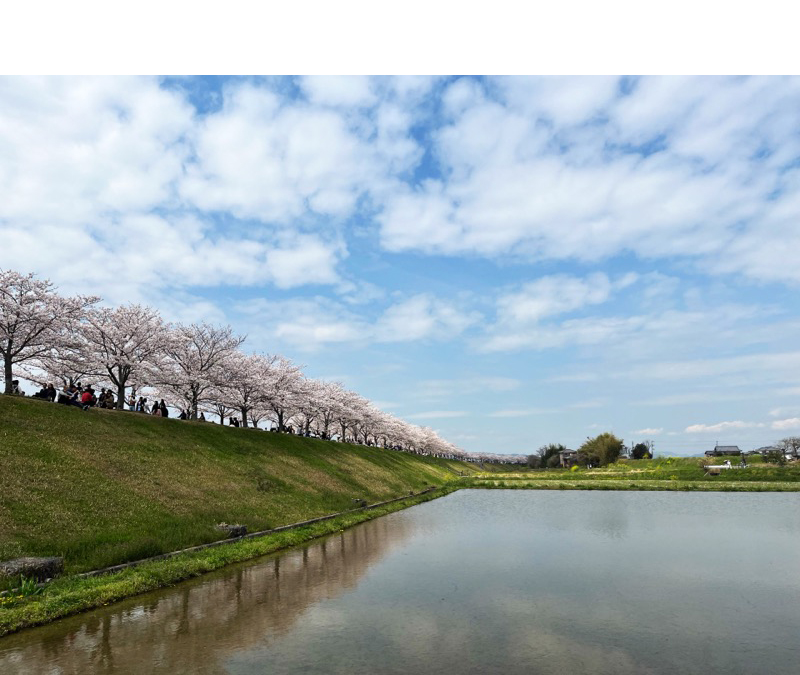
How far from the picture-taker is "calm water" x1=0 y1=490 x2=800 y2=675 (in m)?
9.16

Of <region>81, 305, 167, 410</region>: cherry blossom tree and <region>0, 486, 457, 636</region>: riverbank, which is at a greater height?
<region>81, 305, 167, 410</region>: cherry blossom tree

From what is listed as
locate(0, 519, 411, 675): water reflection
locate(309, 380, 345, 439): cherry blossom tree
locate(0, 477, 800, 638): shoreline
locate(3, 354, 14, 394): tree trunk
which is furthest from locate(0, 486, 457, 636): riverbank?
locate(309, 380, 345, 439): cherry blossom tree

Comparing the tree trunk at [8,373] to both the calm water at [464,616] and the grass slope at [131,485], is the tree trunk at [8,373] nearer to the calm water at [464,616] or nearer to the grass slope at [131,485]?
the grass slope at [131,485]

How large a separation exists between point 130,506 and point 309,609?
43.8 feet

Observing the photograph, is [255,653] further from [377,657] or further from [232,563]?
[232,563]

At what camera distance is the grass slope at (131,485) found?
1741 cm

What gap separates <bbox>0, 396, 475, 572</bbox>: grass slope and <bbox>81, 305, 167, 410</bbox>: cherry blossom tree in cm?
728

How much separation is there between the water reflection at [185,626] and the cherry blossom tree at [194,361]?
3368cm

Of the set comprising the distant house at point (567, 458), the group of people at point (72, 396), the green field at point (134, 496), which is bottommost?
the distant house at point (567, 458)

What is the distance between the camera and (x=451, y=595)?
13.6m

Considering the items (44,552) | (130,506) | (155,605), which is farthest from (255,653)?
(130,506)

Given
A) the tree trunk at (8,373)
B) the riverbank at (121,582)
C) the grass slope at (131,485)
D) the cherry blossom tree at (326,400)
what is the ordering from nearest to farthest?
the riverbank at (121,582)
the grass slope at (131,485)
the tree trunk at (8,373)
the cherry blossom tree at (326,400)

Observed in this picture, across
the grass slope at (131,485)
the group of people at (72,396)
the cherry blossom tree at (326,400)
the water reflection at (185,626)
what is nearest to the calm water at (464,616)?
the water reflection at (185,626)

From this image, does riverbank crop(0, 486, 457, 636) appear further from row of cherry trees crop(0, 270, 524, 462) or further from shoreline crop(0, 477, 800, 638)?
row of cherry trees crop(0, 270, 524, 462)
